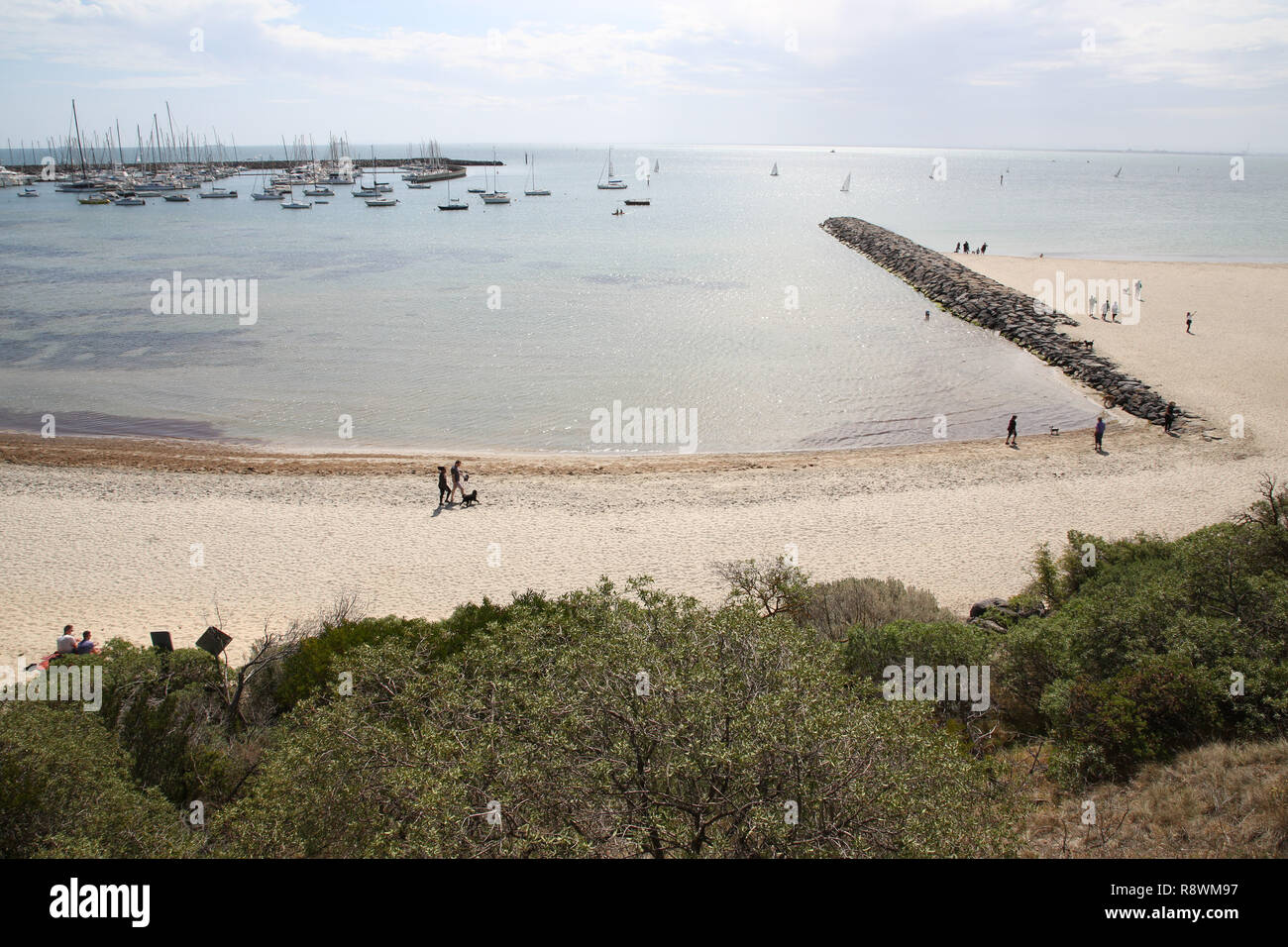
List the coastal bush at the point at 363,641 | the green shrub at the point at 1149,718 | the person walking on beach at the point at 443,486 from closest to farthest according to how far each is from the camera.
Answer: the green shrub at the point at 1149,718 < the coastal bush at the point at 363,641 < the person walking on beach at the point at 443,486

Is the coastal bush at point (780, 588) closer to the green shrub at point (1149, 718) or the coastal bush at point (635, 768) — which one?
the green shrub at point (1149, 718)

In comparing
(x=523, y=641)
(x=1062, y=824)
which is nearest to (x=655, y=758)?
(x=523, y=641)

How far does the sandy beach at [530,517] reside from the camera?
1600 centimetres

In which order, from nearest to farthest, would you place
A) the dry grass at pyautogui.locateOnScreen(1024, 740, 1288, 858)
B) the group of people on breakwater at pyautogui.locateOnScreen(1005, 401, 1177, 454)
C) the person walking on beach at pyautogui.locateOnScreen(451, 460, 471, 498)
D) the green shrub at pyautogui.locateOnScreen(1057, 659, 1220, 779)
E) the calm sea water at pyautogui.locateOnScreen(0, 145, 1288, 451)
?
the dry grass at pyautogui.locateOnScreen(1024, 740, 1288, 858), the green shrub at pyautogui.locateOnScreen(1057, 659, 1220, 779), the person walking on beach at pyautogui.locateOnScreen(451, 460, 471, 498), the group of people on breakwater at pyautogui.locateOnScreen(1005, 401, 1177, 454), the calm sea water at pyautogui.locateOnScreen(0, 145, 1288, 451)

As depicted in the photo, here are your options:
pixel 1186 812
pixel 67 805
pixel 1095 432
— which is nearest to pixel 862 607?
pixel 1186 812

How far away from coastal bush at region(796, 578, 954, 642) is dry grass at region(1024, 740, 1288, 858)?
5.29 meters

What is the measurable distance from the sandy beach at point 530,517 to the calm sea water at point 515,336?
128 inches

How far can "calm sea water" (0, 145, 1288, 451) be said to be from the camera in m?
29.0

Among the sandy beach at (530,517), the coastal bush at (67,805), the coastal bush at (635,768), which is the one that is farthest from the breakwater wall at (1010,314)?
the coastal bush at (67,805)

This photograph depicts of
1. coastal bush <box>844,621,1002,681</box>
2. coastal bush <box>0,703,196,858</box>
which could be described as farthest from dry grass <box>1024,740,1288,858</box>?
coastal bush <box>0,703,196,858</box>

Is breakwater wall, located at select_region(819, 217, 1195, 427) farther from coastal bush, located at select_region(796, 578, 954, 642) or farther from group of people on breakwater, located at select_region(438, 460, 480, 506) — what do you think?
group of people on breakwater, located at select_region(438, 460, 480, 506)

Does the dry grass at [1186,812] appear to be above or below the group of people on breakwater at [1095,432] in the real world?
below
